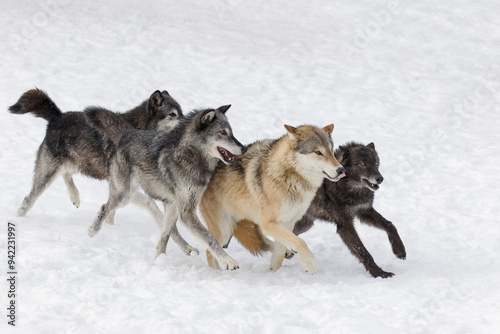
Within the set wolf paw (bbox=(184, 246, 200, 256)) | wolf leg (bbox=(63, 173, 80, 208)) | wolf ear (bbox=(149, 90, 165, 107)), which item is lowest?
A: wolf leg (bbox=(63, 173, 80, 208))

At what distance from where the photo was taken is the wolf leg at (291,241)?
6.34m

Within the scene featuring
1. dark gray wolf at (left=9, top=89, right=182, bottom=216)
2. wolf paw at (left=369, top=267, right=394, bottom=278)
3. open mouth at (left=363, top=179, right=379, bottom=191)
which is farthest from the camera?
dark gray wolf at (left=9, top=89, right=182, bottom=216)

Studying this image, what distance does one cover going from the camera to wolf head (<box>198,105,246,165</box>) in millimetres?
6734

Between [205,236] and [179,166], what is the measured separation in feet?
2.81

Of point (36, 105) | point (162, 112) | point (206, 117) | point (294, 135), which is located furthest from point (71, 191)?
point (294, 135)

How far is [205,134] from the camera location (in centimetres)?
682

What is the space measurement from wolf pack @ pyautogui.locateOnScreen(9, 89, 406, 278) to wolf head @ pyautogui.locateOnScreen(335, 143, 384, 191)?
0.04 ft

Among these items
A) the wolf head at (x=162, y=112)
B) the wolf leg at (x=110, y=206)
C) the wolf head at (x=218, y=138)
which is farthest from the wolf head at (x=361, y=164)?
the wolf leg at (x=110, y=206)

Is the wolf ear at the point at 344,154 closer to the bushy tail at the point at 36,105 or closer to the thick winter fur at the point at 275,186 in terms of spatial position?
the thick winter fur at the point at 275,186

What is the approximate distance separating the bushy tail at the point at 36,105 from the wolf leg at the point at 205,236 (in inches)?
103

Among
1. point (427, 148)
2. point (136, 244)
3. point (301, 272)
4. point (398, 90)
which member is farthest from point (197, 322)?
point (398, 90)

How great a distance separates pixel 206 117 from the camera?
22.3ft

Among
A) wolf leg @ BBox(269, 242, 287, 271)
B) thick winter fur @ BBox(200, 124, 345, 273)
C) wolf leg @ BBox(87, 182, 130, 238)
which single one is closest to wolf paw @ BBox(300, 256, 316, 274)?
thick winter fur @ BBox(200, 124, 345, 273)

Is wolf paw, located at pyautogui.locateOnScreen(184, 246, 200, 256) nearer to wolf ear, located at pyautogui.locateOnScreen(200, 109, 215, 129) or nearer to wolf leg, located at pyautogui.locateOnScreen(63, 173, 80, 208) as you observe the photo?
wolf ear, located at pyautogui.locateOnScreen(200, 109, 215, 129)
